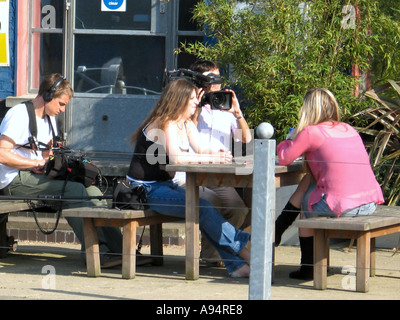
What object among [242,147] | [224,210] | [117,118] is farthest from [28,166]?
[117,118]

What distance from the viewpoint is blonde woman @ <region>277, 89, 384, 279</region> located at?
5.79m

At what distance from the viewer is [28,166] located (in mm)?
6562

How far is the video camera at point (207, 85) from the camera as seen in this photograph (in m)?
6.64

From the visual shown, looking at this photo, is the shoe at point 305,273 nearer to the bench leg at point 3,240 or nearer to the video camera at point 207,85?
the video camera at point 207,85

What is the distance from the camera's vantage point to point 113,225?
604cm

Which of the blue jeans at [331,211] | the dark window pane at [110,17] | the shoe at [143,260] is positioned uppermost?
the dark window pane at [110,17]

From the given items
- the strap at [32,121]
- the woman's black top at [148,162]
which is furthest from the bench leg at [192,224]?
the strap at [32,121]

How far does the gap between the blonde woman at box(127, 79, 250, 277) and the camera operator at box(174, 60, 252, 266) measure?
0.86 ft

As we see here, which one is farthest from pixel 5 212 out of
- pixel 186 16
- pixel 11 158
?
pixel 186 16

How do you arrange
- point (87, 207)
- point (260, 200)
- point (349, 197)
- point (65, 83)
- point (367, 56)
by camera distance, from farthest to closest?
point (367, 56)
point (65, 83)
point (87, 207)
point (349, 197)
point (260, 200)

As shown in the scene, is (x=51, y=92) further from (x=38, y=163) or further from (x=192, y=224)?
(x=192, y=224)

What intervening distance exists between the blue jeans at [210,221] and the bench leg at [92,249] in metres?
0.45

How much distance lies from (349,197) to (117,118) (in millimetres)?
3967

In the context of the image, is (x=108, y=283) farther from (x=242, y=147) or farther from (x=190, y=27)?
(x=190, y=27)
